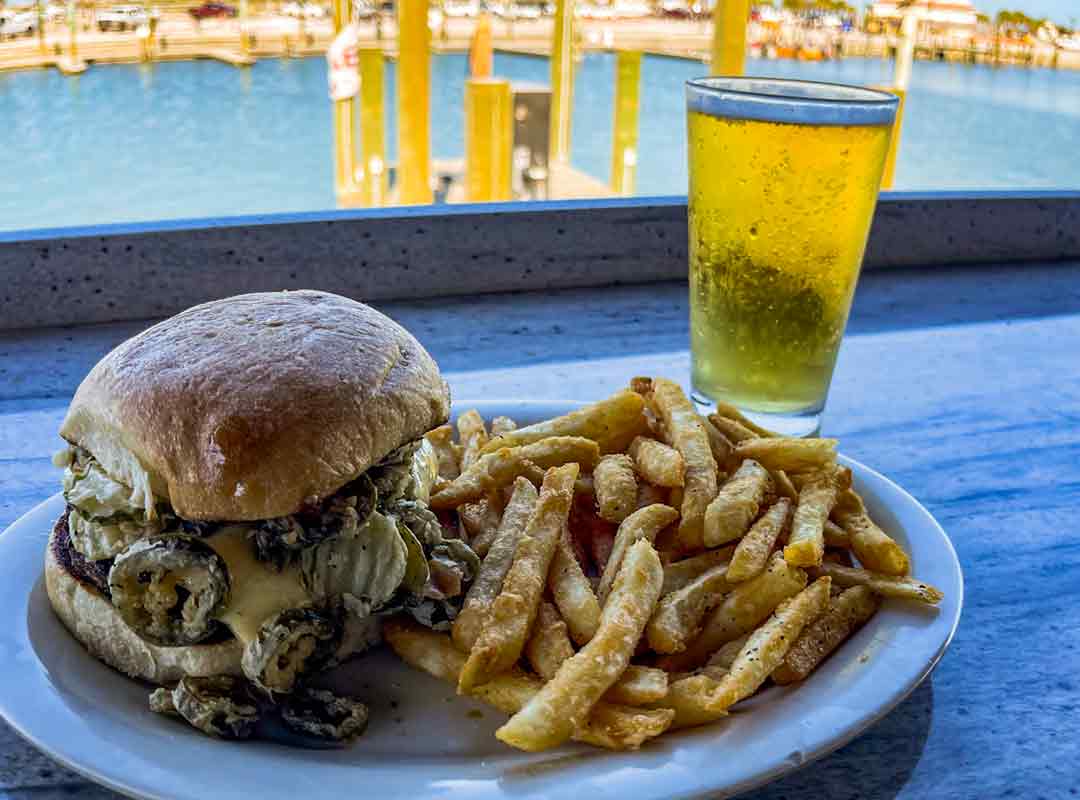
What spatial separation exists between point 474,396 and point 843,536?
1053 mm

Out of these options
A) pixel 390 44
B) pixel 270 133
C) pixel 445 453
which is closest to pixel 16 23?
pixel 270 133

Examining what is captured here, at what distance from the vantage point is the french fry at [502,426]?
1793mm

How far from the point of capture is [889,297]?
319 cm

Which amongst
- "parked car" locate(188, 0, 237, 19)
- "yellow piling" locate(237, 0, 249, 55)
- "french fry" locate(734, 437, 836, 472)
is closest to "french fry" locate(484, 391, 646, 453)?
"french fry" locate(734, 437, 836, 472)

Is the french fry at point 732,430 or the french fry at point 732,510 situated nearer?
the french fry at point 732,510

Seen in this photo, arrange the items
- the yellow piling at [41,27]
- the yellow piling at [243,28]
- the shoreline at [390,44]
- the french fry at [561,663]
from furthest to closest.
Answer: the yellow piling at [243,28], the shoreline at [390,44], the yellow piling at [41,27], the french fry at [561,663]

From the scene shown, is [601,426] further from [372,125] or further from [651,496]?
[372,125]

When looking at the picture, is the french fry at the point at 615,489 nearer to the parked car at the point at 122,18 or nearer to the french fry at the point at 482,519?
the french fry at the point at 482,519

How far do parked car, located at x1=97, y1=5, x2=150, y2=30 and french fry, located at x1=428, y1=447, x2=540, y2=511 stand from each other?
81.9 feet

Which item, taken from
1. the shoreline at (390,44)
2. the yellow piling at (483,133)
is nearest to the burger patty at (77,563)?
the yellow piling at (483,133)

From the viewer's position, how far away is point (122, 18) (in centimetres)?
2400

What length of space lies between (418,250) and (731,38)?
479 cm

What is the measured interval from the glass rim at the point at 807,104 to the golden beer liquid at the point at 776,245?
0.05 ft

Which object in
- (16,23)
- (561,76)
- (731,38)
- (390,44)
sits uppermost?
(390,44)
